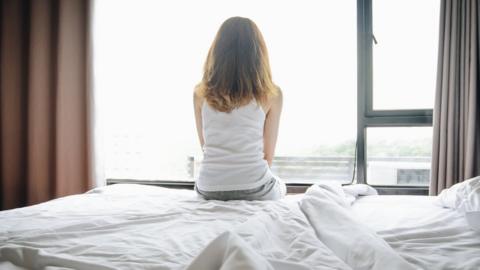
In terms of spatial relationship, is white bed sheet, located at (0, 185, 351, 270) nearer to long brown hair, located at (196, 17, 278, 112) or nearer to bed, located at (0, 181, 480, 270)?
bed, located at (0, 181, 480, 270)

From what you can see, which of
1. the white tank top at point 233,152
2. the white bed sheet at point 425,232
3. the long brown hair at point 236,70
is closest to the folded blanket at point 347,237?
the white bed sheet at point 425,232

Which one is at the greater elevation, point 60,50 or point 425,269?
point 60,50

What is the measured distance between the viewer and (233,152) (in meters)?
1.26

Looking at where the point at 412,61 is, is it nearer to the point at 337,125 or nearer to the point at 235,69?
the point at 337,125

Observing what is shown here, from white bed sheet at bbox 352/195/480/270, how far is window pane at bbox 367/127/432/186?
110cm

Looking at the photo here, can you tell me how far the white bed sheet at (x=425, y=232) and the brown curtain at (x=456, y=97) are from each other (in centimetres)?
81

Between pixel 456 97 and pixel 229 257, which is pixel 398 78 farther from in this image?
pixel 229 257

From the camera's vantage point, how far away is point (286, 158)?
2.57 metres

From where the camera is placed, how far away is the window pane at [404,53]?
2.22 m

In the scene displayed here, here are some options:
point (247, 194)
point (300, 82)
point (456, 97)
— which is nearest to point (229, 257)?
point (247, 194)

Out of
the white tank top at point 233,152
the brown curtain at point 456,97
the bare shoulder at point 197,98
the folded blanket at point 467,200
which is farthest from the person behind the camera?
the brown curtain at point 456,97

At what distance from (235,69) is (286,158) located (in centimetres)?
135

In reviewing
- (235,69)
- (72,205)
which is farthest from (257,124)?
(72,205)

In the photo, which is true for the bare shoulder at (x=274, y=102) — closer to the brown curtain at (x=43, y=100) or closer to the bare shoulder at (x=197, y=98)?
the bare shoulder at (x=197, y=98)
